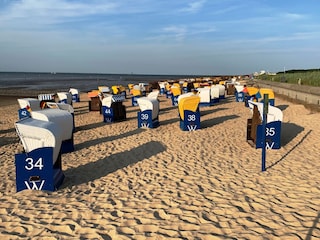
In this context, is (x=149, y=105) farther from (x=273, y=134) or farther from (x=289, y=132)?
(x=273, y=134)

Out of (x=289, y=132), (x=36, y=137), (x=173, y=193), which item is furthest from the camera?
(x=289, y=132)

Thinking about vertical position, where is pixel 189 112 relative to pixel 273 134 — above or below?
above

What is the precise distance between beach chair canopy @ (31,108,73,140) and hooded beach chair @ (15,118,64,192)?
→ 6.26 ft

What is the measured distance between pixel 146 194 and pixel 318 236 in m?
2.49

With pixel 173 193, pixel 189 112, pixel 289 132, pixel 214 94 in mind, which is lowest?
pixel 173 193

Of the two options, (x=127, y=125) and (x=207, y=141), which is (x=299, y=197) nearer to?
(x=207, y=141)

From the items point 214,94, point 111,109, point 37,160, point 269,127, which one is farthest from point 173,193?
point 214,94

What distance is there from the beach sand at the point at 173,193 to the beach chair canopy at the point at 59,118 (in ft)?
1.80

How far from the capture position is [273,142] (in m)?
7.93

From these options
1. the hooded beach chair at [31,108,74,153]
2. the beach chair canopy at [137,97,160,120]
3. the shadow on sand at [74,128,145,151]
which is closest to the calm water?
the beach chair canopy at [137,97,160,120]

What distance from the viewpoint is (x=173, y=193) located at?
5.18 metres

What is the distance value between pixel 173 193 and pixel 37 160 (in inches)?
87.4

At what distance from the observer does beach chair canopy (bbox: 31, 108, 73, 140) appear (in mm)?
7559

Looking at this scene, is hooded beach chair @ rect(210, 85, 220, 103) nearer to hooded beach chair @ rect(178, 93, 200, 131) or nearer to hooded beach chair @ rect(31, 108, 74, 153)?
hooded beach chair @ rect(178, 93, 200, 131)
